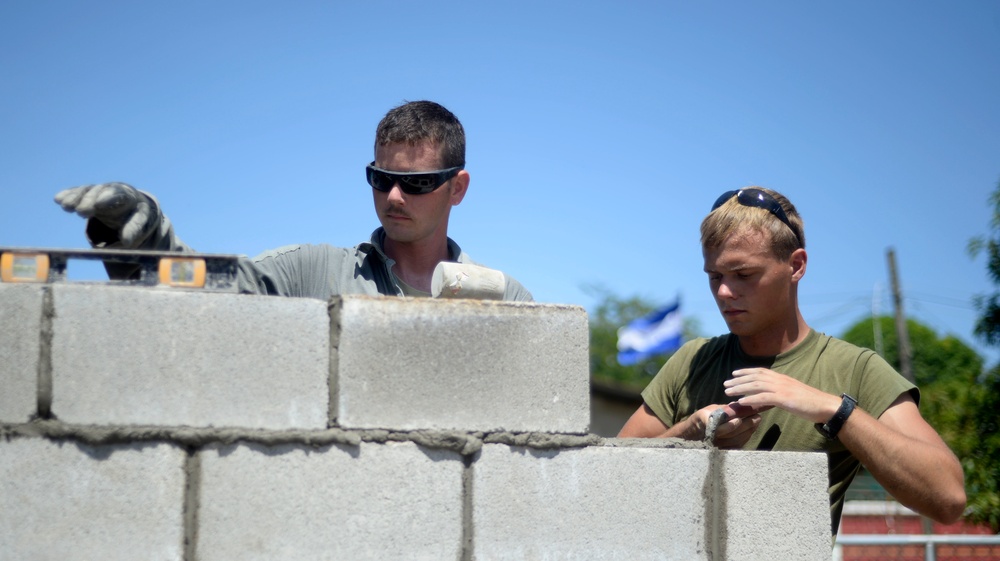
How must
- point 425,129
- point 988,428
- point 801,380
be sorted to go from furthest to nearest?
point 988,428 < point 425,129 < point 801,380

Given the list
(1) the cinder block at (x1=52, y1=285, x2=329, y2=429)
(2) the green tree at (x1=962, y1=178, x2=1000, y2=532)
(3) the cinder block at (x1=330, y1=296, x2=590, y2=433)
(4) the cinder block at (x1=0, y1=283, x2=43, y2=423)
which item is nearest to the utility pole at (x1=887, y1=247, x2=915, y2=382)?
(2) the green tree at (x1=962, y1=178, x2=1000, y2=532)

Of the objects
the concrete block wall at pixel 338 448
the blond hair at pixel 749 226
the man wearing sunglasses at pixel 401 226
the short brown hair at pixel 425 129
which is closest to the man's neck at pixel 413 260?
the man wearing sunglasses at pixel 401 226

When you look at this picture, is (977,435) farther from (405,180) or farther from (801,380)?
(405,180)

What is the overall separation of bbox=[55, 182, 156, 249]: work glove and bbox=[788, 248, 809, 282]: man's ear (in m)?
2.06

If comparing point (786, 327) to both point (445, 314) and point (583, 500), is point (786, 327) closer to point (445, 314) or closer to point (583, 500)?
point (583, 500)

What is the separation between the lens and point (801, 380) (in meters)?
3.25

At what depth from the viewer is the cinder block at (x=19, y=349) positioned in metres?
2.50

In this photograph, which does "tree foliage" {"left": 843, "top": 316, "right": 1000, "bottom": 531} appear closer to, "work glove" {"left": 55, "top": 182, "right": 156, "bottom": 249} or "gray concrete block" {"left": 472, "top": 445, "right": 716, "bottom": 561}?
"gray concrete block" {"left": 472, "top": 445, "right": 716, "bottom": 561}

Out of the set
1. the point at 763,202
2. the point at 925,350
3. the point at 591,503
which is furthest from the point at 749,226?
the point at 925,350

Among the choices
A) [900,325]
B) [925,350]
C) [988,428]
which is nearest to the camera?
[988,428]

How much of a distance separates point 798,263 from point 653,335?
19735 mm

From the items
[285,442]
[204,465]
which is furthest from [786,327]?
[204,465]

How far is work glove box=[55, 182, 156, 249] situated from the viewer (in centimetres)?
255

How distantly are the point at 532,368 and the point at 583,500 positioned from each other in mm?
405
